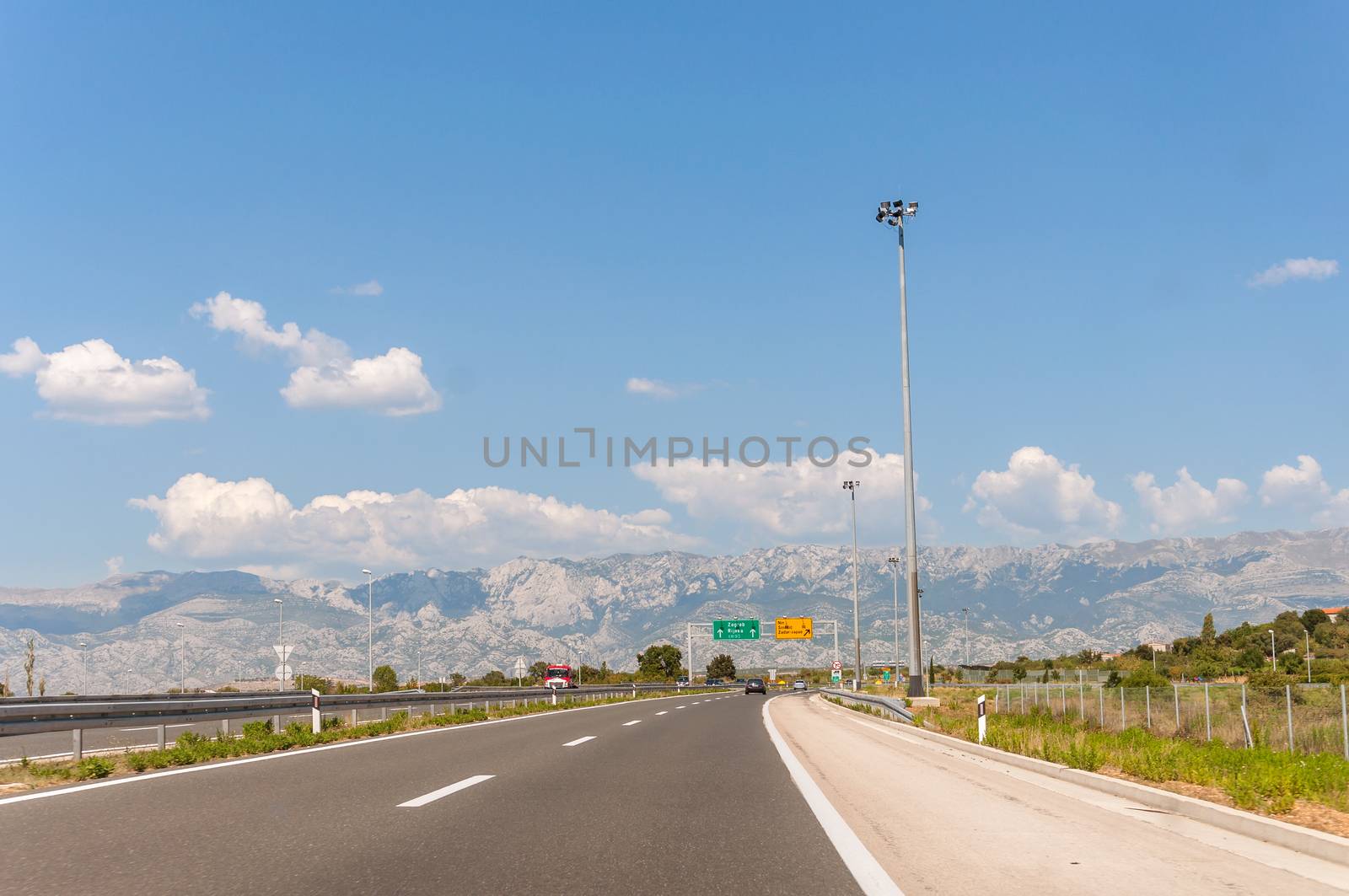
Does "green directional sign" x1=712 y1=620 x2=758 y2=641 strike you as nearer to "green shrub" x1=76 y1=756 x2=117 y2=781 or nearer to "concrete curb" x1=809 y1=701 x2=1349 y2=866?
"concrete curb" x1=809 y1=701 x2=1349 y2=866

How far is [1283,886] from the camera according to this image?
24.3 feet

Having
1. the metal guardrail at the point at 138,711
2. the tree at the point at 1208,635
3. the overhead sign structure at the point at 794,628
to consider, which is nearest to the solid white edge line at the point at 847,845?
the metal guardrail at the point at 138,711

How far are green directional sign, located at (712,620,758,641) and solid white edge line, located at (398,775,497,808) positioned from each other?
10683cm

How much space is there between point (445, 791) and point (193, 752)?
675 cm

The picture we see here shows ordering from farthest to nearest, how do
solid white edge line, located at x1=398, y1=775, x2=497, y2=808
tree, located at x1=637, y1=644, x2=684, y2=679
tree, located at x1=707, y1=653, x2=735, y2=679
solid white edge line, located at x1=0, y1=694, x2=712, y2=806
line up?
tree, located at x1=707, y1=653, x2=735, y2=679 → tree, located at x1=637, y1=644, x2=684, y2=679 → solid white edge line, located at x1=0, y1=694, x2=712, y2=806 → solid white edge line, located at x1=398, y1=775, x2=497, y2=808

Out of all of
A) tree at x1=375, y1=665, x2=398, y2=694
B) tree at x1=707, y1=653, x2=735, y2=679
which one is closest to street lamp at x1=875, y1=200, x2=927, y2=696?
tree at x1=375, y1=665, x2=398, y2=694

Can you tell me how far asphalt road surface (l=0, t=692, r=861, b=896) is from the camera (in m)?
7.18

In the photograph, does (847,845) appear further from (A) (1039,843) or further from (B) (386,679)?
(B) (386,679)

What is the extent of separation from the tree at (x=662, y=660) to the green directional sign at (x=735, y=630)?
53.1m

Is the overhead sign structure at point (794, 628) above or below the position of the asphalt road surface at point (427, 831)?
below

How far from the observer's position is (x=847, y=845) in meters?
8.84

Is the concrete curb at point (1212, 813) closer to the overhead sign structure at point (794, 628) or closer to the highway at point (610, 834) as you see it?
the highway at point (610, 834)

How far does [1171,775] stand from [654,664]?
554 feet

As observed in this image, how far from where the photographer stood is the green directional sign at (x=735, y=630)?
393 ft
